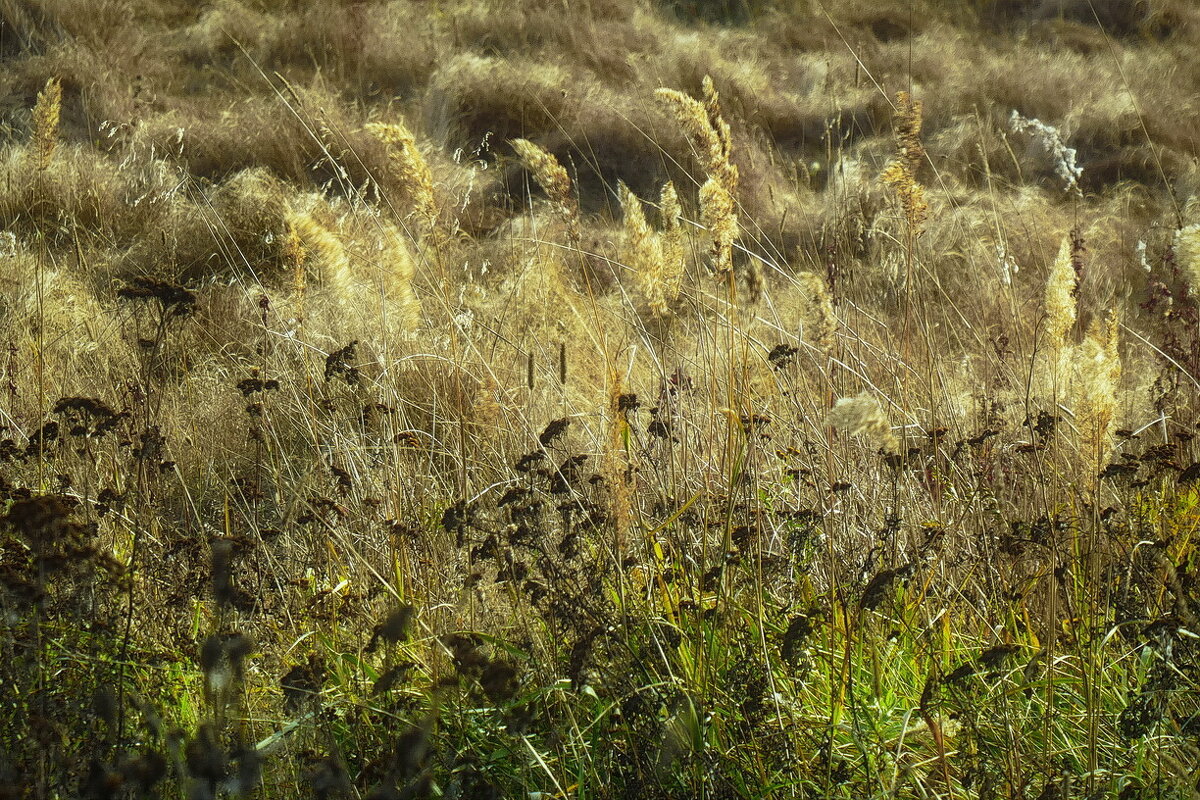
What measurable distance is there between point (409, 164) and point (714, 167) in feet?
1.90

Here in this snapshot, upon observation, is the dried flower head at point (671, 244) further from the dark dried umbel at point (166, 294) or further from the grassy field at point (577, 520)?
the dark dried umbel at point (166, 294)

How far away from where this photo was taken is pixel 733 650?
1.77 m

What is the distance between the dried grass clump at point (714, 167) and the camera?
168 cm

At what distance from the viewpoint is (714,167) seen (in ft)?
5.78

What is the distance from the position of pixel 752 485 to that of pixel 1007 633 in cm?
56

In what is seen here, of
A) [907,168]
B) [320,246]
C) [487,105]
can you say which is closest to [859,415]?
[907,168]

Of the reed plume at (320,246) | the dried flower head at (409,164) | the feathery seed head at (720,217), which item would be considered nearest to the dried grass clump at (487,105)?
the reed plume at (320,246)

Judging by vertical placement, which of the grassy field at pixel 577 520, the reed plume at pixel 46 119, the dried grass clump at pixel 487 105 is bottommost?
the dried grass clump at pixel 487 105

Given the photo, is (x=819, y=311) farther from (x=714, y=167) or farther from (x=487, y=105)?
(x=487, y=105)

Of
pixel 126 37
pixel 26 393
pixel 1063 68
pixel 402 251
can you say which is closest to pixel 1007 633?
pixel 402 251

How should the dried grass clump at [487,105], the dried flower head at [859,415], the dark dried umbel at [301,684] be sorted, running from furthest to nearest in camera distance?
1. the dried grass clump at [487,105]
2. the dark dried umbel at [301,684]
3. the dried flower head at [859,415]

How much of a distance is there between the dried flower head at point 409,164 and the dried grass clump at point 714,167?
48 cm

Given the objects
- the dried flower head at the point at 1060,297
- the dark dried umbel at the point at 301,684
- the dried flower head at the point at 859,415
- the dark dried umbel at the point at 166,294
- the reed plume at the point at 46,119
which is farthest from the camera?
the reed plume at the point at 46,119

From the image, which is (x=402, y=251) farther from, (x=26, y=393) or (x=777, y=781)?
(x=26, y=393)
